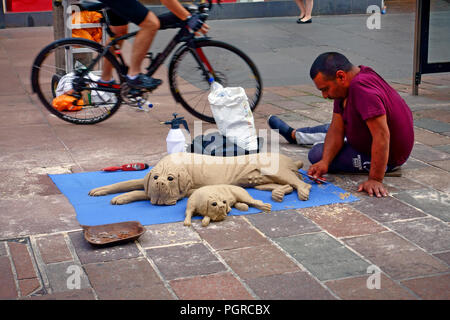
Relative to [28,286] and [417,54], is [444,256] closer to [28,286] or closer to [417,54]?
[28,286]

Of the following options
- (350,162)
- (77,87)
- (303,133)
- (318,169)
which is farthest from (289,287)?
(77,87)

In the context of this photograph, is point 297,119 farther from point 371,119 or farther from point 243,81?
point 371,119

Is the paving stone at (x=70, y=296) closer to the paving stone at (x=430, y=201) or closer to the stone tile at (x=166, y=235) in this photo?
the stone tile at (x=166, y=235)

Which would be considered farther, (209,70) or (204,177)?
(209,70)

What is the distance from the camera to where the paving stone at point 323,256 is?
3.13 meters

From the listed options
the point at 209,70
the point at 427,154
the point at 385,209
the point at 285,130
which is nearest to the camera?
the point at 385,209

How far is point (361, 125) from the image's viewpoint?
14.3 feet

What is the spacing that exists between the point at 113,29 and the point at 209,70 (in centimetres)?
96

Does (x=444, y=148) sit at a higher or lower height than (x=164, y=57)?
lower

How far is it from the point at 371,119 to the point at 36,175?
2.44m

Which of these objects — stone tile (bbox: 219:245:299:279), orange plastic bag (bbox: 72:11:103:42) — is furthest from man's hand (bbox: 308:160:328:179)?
orange plastic bag (bbox: 72:11:103:42)

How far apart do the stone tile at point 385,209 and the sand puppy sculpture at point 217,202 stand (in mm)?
608

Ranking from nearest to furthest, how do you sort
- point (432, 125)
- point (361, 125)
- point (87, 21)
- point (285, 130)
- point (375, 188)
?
point (375, 188) → point (361, 125) → point (285, 130) → point (432, 125) → point (87, 21)

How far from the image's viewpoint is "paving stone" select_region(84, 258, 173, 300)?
2914mm
